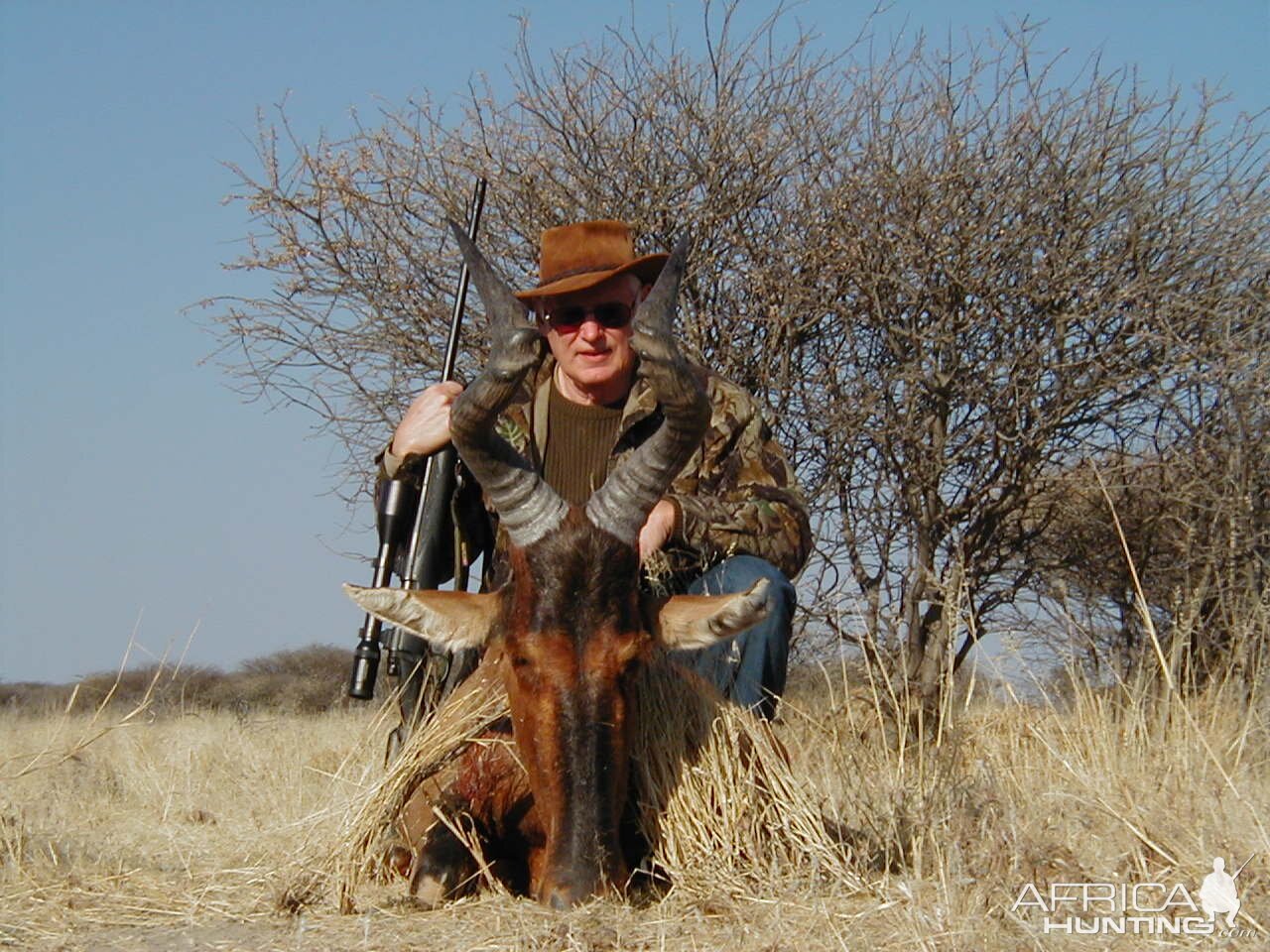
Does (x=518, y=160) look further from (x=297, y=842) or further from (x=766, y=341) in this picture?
(x=297, y=842)

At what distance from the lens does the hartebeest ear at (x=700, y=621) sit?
4.79 meters

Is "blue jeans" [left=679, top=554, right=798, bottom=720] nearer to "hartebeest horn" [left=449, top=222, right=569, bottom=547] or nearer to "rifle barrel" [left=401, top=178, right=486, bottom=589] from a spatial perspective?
"hartebeest horn" [left=449, top=222, right=569, bottom=547]

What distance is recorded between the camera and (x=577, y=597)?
461cm

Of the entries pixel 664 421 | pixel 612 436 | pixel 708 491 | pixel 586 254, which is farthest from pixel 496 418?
pixel 586 254

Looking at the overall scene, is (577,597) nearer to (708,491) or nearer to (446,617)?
(446,617)

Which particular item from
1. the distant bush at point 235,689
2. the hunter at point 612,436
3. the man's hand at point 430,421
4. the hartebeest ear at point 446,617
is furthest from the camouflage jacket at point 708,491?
the distant bush at point 235,689

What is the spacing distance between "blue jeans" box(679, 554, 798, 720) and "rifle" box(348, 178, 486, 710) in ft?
4.19

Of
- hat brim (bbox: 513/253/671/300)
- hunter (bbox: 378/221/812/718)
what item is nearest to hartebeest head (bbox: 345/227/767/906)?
hunter (bbox: 378/221/812/718)

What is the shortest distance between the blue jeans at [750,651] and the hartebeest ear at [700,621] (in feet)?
2.15

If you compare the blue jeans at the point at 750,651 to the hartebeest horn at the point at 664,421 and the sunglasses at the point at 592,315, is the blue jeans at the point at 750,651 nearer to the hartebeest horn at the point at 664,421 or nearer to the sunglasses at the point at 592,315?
the hartebeest horn at the point at 664,421

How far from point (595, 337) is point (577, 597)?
6.69 feet

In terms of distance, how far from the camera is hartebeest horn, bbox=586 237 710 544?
4.46 m

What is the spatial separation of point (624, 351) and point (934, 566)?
4934 mm

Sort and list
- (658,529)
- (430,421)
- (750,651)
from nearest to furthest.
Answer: (658,529) → (750,651) → (430,421)
